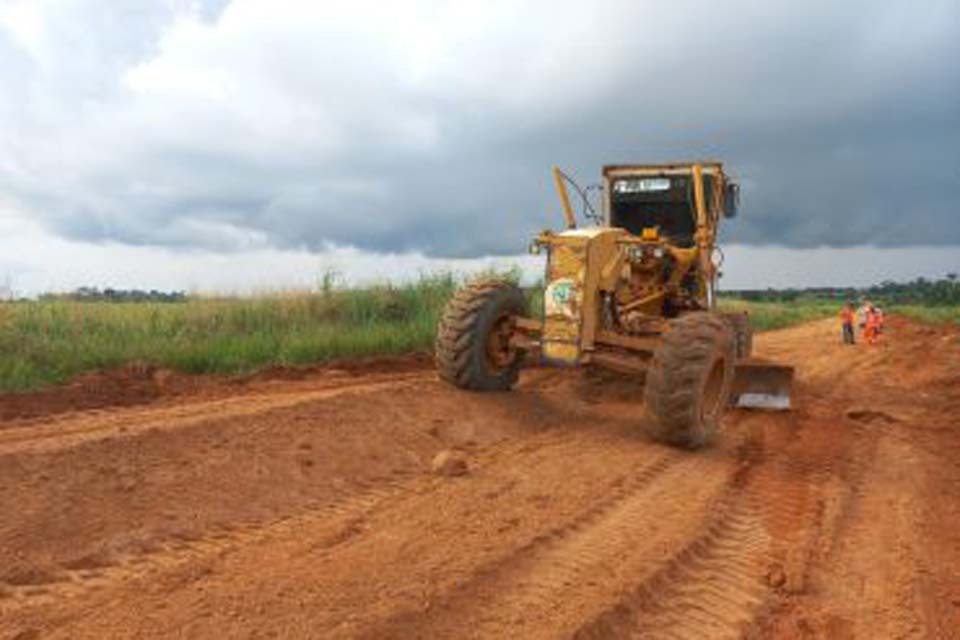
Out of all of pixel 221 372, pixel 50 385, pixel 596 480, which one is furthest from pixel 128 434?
pixel 221 372

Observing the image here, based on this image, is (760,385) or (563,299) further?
(760,385)

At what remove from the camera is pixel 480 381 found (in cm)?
1048

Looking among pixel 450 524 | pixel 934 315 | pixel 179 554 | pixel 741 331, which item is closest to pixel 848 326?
pixel 741 331

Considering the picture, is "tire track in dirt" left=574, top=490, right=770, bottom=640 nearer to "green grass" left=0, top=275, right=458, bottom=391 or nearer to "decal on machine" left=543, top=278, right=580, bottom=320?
"decal on machine" left=543, top=278, right=580, bottom=320

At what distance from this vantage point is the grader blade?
12.1 meters

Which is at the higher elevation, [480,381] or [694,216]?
[694,216]

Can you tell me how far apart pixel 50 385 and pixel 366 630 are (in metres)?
8.83

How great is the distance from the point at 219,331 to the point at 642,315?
7645 mm

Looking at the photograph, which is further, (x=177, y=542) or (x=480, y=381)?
(x=480, y=381)

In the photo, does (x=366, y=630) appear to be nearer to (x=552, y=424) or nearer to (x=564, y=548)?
(x=564, y=548)

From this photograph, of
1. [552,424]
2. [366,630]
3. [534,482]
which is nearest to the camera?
[366,630]

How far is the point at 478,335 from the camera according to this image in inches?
406

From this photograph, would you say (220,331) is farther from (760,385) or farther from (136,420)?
(760,385)

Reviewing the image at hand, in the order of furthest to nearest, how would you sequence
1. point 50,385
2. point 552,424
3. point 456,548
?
1. point 50,385
2. point 552,424
3. point 456,548
